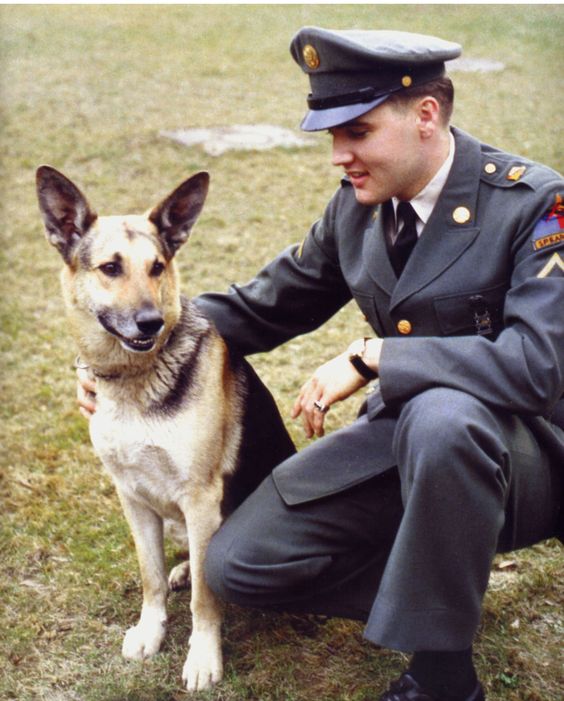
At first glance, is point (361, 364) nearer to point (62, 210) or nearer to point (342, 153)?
point (342, 153)

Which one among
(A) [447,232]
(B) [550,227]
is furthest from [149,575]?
(B) [550,227]

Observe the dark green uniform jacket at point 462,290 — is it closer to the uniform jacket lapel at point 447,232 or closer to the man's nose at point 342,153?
the uniform jacket lapel at point 447,232

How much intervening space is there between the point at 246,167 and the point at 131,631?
6.35m

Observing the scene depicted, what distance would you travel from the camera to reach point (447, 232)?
2.73m

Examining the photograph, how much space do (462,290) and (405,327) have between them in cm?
23

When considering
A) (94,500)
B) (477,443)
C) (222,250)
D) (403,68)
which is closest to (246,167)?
(222,250)

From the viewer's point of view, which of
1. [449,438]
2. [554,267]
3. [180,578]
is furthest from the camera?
[180,578]

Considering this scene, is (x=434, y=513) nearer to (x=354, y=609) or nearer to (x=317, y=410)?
(x=317, y=410)

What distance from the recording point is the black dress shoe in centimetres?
256

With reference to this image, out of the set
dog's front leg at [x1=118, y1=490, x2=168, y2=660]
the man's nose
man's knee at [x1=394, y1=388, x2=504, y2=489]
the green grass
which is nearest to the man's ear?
the man's nose

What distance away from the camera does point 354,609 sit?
2.95 m

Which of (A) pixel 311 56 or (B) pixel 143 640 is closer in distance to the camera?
(A) pixel 311 56

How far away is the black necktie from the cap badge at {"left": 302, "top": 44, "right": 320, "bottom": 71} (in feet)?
1.74

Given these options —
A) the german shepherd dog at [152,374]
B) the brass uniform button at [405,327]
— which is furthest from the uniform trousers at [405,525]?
the brass uniform button at [405,327]
